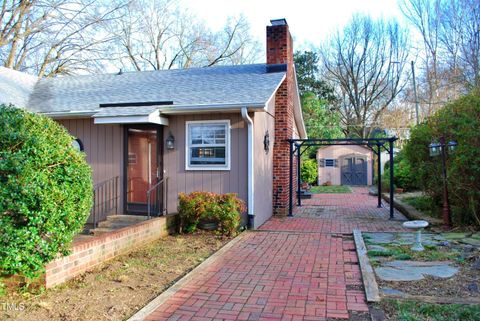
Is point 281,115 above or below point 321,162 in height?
above

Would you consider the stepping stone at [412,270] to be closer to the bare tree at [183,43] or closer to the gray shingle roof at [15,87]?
the gray shingle roof at [15,87]

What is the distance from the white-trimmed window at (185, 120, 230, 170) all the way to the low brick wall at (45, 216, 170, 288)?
177 centimetres

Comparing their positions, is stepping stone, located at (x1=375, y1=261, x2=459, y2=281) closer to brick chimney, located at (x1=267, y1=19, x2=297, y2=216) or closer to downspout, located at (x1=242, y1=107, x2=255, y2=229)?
downspout, located at (x1=242, y1=107, x2=255, y2=229)

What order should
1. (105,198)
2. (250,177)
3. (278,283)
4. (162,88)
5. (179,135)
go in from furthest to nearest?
(162,88) < (105,198) < (179,135) < (250,177) < (278,283)

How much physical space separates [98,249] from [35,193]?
71.6 inches

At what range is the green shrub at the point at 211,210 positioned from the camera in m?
7.82

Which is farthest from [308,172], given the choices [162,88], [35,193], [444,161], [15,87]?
[35,193]

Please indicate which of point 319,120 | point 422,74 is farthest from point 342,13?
point 422,74

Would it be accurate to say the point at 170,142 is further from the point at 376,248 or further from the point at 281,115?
the point at 376,248

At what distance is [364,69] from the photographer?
33062mm

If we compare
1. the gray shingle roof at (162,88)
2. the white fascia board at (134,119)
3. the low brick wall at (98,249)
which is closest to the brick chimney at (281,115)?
the gray shingle roof at (162,88)

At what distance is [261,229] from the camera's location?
8758 mm

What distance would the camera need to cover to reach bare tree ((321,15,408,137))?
32.0 meters

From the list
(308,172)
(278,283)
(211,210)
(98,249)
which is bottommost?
(278,283)
